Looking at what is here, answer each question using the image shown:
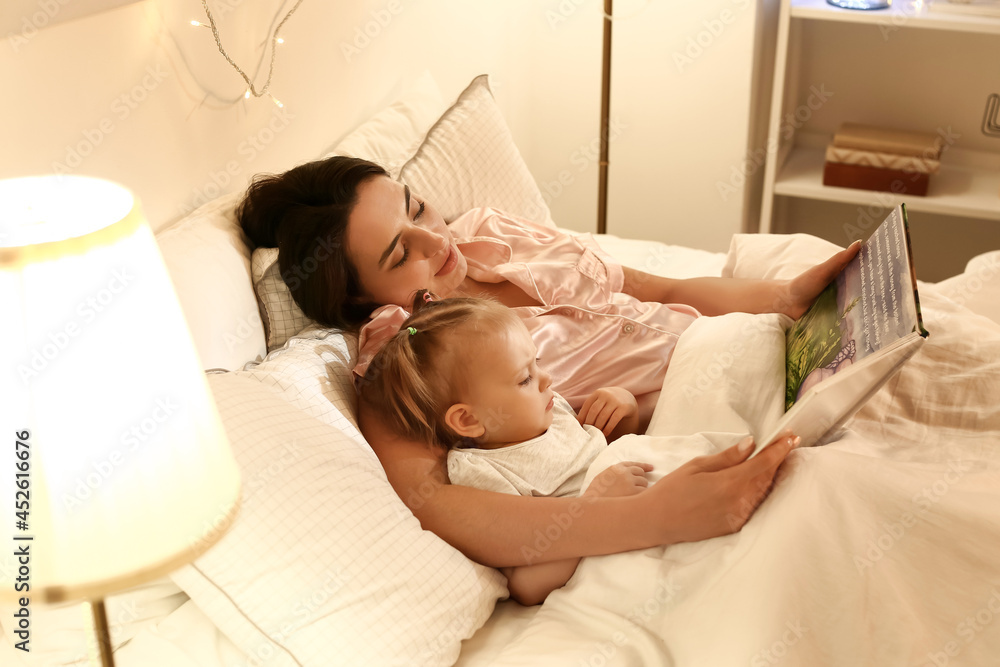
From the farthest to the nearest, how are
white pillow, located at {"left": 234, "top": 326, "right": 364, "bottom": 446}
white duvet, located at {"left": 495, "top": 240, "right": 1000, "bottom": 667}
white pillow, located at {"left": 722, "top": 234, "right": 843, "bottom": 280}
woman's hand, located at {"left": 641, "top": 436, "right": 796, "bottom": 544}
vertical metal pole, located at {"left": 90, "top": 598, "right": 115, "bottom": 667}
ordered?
white pillow, located at {"left": 722, "top": 234, "right": 843, "bottom": 280}
white pillow, located at {"left": 234, "top": 326, "right": 364, "bottom": 446}
woman's hand, located at {"left": 641, "top": 436, "right": 796, "bottom": 544}
white duvet, located at {"left": 495, "top": 240, "right": 1000, "bottom": 667}
vertical metal pole, located at {"left": 90, "top": 598, "right": 115, "bottom": 667}

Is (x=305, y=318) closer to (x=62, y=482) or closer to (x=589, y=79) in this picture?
(x=62, y=482)

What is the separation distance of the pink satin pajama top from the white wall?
33cm

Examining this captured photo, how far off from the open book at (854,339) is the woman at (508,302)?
71 millimetres

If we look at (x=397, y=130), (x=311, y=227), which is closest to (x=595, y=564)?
(x=311, y=227)

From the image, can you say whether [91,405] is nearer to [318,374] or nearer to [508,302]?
[318,374]

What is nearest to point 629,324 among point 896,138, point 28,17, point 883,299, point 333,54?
point 883,299

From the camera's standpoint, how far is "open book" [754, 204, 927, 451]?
867 mm

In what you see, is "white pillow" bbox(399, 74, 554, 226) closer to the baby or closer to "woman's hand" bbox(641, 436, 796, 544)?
the baby

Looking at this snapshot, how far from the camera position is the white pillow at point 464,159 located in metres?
1.54

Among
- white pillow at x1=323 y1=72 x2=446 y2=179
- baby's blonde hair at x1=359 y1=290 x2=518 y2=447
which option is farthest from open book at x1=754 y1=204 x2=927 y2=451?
white pillow at x1=323 y1=72 x2=446 y2=179

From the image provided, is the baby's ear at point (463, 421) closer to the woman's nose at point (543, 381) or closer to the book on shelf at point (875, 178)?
the woman's nose at point (543, 381)

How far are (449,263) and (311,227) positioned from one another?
218mm

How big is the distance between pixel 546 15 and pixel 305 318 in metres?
1.57

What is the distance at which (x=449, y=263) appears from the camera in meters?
1.36
